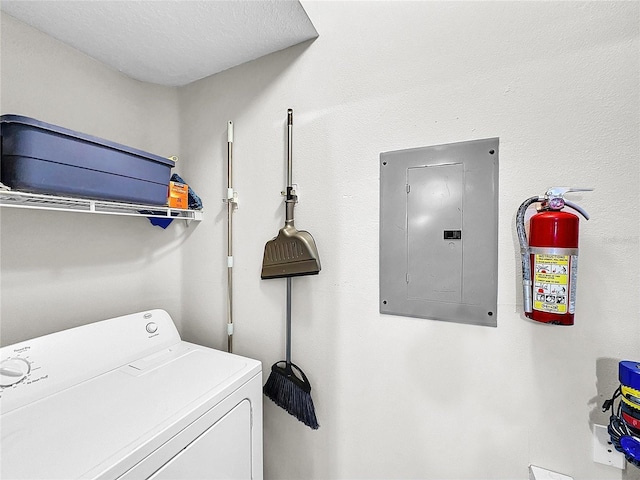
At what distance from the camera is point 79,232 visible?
4.34 feet

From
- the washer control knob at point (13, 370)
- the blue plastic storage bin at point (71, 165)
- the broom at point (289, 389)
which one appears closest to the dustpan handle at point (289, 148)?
the broom at point (289, 389)

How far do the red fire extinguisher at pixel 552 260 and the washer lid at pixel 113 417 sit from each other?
1.04 meters

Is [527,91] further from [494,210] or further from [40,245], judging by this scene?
[40,245]

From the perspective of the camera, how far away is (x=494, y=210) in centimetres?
98

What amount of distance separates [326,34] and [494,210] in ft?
3.33

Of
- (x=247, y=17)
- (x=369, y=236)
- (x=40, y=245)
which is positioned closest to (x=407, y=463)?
(x=369, y=236)

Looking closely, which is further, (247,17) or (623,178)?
(247,17)

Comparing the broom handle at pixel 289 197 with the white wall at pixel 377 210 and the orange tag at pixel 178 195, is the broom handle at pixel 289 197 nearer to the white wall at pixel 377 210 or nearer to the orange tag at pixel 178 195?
the white wall at pixel 377 210

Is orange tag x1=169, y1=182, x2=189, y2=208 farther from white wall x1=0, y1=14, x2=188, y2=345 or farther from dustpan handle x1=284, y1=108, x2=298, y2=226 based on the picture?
dustpan handle x1=284, y1=108, x2=298, y2=226

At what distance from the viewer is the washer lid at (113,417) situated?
2.28 ft

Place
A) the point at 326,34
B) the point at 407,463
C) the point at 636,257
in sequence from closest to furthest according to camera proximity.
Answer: the point at 636,257, the point at 407,463, the point at 326,34

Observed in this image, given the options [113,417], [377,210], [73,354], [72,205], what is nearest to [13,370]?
[73,354]

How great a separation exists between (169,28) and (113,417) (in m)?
1.46

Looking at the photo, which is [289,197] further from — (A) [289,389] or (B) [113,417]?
(B) [113,417]
